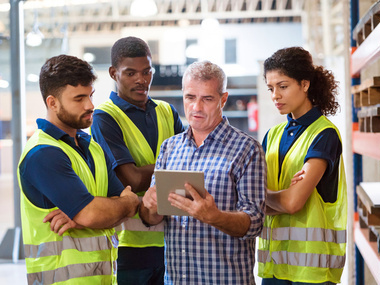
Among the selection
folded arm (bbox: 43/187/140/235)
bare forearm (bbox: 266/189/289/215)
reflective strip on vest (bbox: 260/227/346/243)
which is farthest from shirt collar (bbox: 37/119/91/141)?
reflective strip on vest (bbox: 260/227/346/243)

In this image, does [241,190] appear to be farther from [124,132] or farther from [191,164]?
[124,132]

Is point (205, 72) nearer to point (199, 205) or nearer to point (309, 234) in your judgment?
point (199, 205)

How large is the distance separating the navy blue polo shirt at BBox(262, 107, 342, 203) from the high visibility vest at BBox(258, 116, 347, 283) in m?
0.03

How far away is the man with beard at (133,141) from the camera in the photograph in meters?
2.84

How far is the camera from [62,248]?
2.33 meters

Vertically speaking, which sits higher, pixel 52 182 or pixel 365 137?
pixel 365 137

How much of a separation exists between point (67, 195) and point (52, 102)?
0.48 meters

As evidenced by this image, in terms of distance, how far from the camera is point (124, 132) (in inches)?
116

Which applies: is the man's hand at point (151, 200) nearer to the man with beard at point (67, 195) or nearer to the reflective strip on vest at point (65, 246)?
the man with beard at point (67, 195)

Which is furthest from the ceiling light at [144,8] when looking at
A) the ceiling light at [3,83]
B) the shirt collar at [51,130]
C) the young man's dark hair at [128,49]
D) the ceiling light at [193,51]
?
the shirt collar at [51,130]

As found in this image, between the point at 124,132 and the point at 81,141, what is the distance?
1.54ft

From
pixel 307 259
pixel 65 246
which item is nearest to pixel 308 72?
pixel 307 259

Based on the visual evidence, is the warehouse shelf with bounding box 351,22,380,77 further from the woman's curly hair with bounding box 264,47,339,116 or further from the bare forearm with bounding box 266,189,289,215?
the bare forearm with bounding box 266,189,289,215

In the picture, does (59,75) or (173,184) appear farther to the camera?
(59,75)
